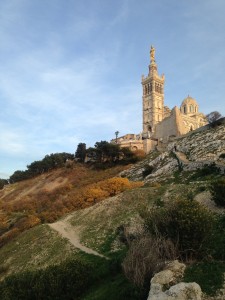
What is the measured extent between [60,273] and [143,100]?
331ft

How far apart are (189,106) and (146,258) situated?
4026 inches

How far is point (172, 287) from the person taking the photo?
1455cm

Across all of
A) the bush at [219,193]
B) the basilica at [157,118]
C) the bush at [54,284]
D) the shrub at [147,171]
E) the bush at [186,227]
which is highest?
the basilica at [157,118]

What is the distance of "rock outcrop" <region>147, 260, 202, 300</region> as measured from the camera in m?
14.0

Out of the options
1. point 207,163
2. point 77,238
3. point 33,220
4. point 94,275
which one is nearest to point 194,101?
point 207,163

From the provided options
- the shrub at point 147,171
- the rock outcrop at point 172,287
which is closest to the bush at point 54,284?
the rock outcrop at point 172,287

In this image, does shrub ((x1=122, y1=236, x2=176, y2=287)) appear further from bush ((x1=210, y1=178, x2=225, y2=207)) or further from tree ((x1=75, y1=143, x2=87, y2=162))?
tree ((x1=75, y1=143, x2=87, y2=162))

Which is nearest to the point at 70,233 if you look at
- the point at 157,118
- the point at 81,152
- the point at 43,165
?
the point at 81,152

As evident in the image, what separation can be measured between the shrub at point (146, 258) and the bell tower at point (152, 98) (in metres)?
87.8

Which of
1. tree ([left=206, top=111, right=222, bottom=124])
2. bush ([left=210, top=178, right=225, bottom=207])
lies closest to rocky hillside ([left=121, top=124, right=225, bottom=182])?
tree ([left=206, top=111, right=222, bottom=124])

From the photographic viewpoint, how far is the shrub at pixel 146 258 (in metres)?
17.2

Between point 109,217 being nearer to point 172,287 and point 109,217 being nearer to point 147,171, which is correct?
point 172,287

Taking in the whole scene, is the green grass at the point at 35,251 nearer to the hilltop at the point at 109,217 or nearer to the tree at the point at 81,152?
the hilltop at the point at 109,217

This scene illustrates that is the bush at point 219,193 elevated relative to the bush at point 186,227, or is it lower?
elevated
